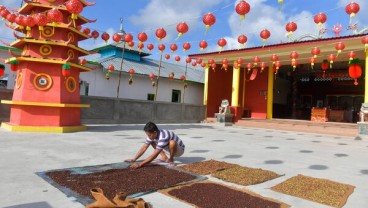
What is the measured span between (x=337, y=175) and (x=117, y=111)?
462 inches

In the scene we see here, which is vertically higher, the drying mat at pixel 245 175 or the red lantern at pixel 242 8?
the red lantern at pixel 242 8

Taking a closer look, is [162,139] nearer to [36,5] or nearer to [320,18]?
[320,18]

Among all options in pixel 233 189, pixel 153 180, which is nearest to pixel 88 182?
pixel 153 180

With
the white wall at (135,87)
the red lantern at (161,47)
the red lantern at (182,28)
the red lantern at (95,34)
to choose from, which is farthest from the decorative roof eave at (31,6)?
the white wall at (135,87)

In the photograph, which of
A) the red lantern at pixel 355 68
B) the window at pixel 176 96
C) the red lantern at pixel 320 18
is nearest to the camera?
the red lantern at pixel 320 18

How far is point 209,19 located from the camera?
9008mm

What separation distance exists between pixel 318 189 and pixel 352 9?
6.59m

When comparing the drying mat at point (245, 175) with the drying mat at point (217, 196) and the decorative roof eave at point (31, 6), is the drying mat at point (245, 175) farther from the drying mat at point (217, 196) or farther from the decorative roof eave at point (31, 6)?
the decorative roof eave at point (31, 6)

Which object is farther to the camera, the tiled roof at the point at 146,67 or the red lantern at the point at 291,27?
the tiled roof at the point at 146,67

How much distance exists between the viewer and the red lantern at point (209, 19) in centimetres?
898

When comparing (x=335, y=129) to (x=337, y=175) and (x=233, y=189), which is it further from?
(x=233, y=189)

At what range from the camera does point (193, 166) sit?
564 centimetres

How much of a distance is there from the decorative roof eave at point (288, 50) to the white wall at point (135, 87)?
3042 mm

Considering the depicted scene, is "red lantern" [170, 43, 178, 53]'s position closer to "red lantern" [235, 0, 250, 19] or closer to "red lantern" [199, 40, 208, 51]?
"red lantern" [199, 40, 208, 51]
